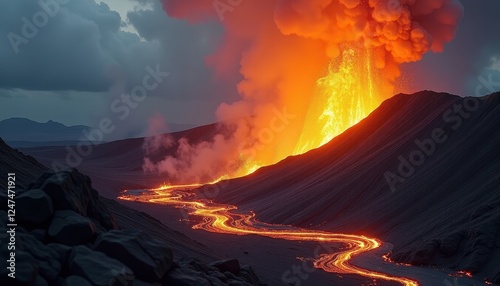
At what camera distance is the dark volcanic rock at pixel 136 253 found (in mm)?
11828

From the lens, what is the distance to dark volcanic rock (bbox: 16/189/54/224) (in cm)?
1201

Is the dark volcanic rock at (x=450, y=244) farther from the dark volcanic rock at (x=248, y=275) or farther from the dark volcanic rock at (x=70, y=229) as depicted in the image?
the dark volcanic rock at (x=70, y=229)

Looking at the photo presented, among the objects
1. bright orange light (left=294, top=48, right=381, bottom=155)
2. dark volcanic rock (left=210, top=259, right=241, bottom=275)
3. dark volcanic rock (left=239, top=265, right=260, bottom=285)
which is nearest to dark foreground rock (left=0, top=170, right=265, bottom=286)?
dark volcanic rock (left=210, top=259, right=241, bottom=275)

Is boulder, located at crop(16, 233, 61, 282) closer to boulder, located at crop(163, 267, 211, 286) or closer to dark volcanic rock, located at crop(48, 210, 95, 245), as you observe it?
dark volcanic rock, located at crop(48, 210, 95, 245)

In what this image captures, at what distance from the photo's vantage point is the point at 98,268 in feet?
35.2

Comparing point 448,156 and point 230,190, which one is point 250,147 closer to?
point 230,190

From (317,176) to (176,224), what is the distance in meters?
22.0

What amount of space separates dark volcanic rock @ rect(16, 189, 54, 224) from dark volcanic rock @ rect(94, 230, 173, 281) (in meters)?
1.30

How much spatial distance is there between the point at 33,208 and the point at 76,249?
1698 millimetres

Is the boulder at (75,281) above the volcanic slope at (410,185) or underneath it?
underneath

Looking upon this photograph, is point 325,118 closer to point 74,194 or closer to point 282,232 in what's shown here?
→ point 282,232

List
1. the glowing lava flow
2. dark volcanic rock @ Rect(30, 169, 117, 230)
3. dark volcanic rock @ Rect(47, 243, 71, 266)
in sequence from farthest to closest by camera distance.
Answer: the glowing lava flow
dark volcanic rock @ Rect(30, 169, 117, 230)
dark volcanic rock @ Rect(47, 243, 71, 266)

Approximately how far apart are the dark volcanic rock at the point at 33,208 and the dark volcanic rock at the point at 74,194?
0.52 meters

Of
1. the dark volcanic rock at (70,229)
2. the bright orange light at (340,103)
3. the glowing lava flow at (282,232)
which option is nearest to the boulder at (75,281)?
the dark volcanic rock at (70,229)
